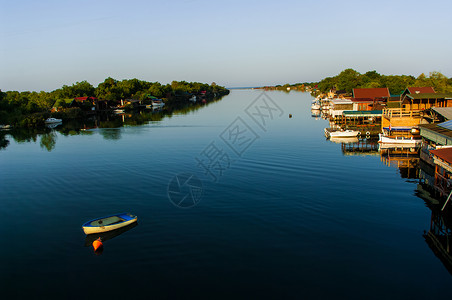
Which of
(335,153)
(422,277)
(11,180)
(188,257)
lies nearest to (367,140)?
(335,153)

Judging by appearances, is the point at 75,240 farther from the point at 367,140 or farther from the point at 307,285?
the point at 367,140

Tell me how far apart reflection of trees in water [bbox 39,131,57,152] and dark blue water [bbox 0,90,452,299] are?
15.5 metres

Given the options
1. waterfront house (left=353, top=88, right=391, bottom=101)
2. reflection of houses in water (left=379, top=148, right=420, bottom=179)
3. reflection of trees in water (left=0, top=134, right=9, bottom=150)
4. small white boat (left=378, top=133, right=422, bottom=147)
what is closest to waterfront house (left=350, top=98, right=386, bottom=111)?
waterfront house (left=353, top=88, right=391, bottom=101)

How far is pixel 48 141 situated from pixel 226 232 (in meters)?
59.0

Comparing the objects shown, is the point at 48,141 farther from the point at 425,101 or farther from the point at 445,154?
the point at 425,101

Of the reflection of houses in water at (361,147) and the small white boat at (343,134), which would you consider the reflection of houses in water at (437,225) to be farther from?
the small white boat at (343,134)

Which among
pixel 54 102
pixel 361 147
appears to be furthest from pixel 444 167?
pixel 54 102

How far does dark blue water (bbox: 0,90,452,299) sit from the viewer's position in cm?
1838

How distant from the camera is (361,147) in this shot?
54.3 metres

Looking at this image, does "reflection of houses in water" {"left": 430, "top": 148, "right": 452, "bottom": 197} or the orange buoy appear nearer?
the orange buoy

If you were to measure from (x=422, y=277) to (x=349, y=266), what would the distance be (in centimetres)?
409

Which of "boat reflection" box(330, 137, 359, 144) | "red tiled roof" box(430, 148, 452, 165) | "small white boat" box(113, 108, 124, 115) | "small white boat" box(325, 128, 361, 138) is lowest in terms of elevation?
"boat reflection" box(330, 137, 359, 144)

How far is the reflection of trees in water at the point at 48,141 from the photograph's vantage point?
61125mm

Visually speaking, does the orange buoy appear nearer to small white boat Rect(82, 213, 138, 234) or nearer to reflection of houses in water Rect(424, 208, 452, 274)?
small white boat Rect(82, 213, 138, 234)
